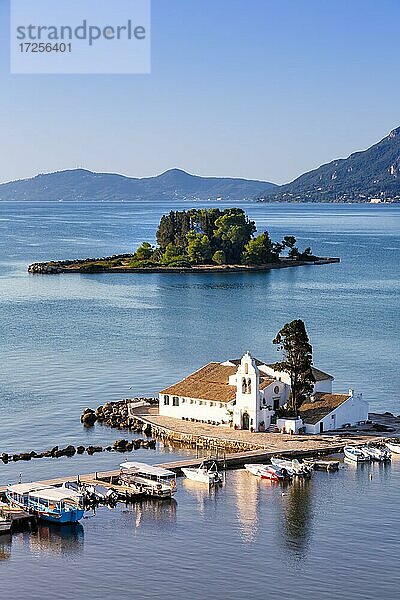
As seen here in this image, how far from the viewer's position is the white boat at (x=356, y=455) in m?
38.2

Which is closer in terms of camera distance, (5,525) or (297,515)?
(5,525)


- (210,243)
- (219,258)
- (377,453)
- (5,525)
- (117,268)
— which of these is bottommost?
(5,525)

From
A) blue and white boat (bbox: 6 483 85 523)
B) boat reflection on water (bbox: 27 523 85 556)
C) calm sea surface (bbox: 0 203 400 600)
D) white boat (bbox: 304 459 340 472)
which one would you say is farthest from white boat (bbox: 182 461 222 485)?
boat reflection on water (bbox: 27 523 85 556)

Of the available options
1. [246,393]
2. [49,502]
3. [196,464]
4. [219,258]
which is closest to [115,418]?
[246,393]

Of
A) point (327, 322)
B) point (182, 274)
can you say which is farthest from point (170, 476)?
point (182, 274)

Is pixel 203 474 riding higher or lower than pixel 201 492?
higher

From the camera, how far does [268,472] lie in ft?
120

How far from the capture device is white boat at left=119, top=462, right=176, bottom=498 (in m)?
34.6

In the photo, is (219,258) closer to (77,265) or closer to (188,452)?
(77,265)

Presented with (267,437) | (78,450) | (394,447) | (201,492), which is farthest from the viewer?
(267,437)

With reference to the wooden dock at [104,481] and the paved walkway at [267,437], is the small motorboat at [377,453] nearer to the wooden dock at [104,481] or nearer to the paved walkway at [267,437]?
the paved walkway at [267,437]

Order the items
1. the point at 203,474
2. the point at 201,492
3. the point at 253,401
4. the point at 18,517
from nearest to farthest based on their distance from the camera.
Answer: the point at 18,517 → the point at 201,492 → the point at 203,474 → the point at 253,401

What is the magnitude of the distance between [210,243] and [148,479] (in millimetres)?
86149

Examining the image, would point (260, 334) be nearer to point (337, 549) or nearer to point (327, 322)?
point (327, 322)
